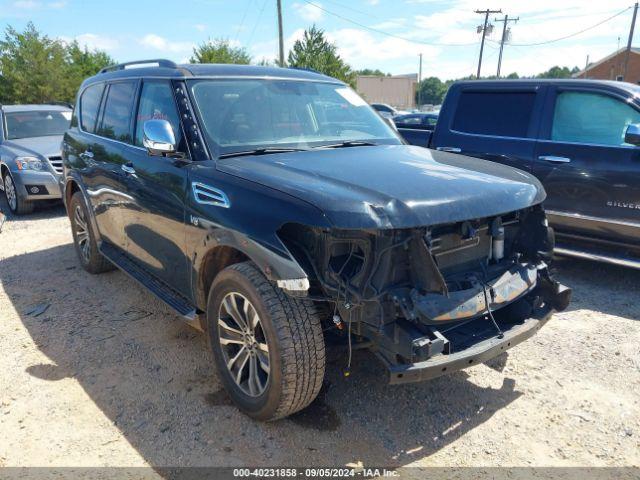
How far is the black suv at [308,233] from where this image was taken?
255 centimetres

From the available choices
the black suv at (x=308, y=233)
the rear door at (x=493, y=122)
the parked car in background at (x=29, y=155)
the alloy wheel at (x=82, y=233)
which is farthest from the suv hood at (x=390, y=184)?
the parked car in background at (x=29, y=155)

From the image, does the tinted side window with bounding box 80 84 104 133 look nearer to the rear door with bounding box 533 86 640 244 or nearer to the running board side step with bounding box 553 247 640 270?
the rear door with bounding box 533 86 640 244

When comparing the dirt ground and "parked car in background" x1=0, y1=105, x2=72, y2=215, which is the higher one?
"parked car in background" x1=0, y1=105, x2=72, y2=215

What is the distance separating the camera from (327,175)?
2.87 meters

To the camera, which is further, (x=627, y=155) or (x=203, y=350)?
(x=627, y=155)

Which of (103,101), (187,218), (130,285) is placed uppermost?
(103,101)

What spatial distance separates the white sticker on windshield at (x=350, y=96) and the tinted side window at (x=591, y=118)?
8.01ft

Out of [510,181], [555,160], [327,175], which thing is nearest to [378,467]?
[327,175]

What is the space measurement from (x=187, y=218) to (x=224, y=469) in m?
1.52

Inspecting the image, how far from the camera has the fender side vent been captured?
117 inches

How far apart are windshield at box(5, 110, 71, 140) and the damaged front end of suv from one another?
28.1 feet

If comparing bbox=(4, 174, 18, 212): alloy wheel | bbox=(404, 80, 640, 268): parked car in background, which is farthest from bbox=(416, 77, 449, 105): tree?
bbox=(404, 80, 640, 268): parked car in background

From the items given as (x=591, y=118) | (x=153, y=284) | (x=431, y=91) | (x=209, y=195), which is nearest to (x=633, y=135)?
(x=591, y=118)

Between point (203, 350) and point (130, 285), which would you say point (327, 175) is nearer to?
point (203, 350)
